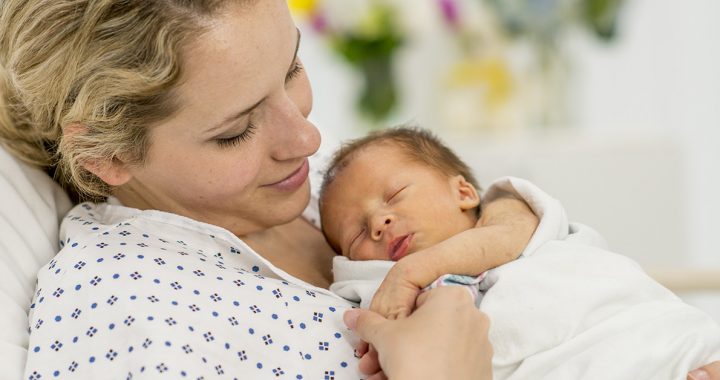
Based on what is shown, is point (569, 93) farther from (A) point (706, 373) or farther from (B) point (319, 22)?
(A) point (706, 373)

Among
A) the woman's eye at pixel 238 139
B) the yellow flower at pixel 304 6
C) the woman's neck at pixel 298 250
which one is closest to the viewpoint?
the woman's eye at pixel 238 139

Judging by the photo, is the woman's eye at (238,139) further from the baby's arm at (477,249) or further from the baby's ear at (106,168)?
the baby's arm at (477,249)

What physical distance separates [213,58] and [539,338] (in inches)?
22.4

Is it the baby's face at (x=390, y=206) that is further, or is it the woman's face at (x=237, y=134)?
the baby's face at (x=390, y=206)

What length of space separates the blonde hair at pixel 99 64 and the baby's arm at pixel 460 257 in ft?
1.26

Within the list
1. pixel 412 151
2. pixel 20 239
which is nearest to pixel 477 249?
pixel 412 151

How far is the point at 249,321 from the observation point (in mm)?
1325

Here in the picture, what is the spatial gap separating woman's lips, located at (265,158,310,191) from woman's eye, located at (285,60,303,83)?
13cm

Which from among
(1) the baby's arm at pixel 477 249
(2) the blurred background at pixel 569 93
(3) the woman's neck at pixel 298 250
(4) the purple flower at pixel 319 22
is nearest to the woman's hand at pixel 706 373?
(1) the baby's arm at pixel 477 249

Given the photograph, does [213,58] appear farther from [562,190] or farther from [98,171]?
[562,190]

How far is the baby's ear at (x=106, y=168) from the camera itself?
1.41 metres

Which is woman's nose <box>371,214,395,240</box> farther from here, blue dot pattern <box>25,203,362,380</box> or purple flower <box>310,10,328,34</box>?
purple flower <box>310,10,328,34</box>

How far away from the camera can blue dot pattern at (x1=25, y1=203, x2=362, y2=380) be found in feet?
4.04

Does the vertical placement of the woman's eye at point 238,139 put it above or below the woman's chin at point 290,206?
above
